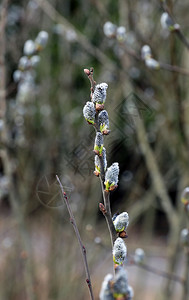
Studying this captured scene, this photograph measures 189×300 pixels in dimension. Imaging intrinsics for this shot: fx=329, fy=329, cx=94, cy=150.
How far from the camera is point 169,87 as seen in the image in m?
2.11

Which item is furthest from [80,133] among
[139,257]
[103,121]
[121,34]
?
[103,121]

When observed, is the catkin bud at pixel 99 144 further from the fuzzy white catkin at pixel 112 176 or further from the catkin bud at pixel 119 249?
the catkin bud at pixel 119 249

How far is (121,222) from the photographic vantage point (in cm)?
60

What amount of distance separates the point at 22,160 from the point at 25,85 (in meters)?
0.92

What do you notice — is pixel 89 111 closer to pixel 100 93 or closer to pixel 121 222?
pixel 100 93

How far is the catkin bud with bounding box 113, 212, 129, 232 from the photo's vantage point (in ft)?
1.95

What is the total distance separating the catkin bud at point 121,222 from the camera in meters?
0.60

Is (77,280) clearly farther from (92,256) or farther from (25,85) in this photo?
(25,85)

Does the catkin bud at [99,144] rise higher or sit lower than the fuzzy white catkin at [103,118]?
lower

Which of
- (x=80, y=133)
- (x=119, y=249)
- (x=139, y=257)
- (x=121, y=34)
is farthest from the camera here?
(x=80, y=133)

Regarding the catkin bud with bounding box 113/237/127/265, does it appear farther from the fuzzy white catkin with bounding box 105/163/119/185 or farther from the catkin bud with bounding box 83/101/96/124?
the catkin bud with bounding box 83/101/96/124

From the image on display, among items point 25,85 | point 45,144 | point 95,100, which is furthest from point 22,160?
point 95,100

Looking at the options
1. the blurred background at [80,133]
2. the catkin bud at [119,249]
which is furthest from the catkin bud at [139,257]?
the catkin bud at [119,249]

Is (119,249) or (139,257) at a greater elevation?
(139,257)
